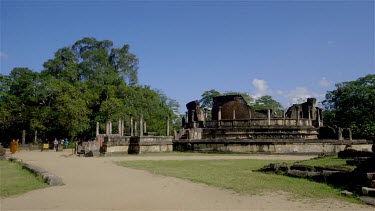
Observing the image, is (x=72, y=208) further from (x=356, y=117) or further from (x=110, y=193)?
(x=356, y=117)

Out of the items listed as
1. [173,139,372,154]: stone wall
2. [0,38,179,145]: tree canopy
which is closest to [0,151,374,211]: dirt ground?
[173,139,372,154]: stone wall

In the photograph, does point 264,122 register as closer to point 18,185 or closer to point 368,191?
point 368,191

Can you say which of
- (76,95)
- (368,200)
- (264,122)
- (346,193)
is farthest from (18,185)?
(76,95)

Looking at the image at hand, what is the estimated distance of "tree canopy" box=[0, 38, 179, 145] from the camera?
3584 cm

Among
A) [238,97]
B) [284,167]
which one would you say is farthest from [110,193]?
[238,97]

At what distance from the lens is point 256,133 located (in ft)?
89.6

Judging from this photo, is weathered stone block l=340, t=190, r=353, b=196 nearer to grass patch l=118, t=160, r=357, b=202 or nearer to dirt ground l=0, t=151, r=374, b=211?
grass patch l=118, t=160, r=357, b=202

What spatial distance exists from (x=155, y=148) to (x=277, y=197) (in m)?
17.2

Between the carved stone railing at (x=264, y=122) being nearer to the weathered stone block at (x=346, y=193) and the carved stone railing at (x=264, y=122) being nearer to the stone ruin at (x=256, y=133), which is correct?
the stone ruin at (x=256, y=133)

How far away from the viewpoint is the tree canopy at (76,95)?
35.8 meters

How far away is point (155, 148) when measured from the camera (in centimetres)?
2373

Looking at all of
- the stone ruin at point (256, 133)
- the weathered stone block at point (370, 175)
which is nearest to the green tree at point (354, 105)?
the stone ruin at point (256, 133)

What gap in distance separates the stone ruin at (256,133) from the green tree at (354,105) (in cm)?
1262

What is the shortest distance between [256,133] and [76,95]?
20.8m
